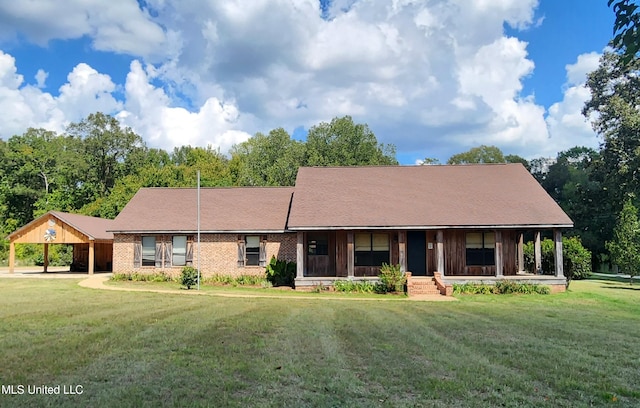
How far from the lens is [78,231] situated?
28906mm

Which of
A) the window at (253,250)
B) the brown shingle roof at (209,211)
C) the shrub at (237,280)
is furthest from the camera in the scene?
the brown shingle roof at (209,211)

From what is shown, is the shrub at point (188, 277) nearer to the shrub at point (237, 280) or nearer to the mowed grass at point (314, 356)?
the shrub at point (237, 280)

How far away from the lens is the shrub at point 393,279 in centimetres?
2022

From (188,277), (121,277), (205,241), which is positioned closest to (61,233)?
(121,277)

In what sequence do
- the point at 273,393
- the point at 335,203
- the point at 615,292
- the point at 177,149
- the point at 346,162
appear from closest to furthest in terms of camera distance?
the point at 273,393 → the point at 615,292 → the point at 335,203 → the point at 346,162 → the point at 177,149

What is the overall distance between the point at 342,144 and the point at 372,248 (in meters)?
27.7

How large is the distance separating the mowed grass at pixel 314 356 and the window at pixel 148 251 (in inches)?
478

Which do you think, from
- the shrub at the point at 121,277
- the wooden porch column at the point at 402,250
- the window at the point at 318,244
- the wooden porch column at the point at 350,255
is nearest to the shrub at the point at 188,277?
the shrub at the point at 121,277

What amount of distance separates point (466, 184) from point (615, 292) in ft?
27.1

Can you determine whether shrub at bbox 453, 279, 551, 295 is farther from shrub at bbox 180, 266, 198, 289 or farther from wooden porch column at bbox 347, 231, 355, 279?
shrub at bbox 180, 266, 198, 289

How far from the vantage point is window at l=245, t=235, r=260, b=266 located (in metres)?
25.6

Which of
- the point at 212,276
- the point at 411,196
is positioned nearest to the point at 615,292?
the point at 411,196

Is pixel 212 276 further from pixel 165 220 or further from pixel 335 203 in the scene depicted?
pixel 335 203

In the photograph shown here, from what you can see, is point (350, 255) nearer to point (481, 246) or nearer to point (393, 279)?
point (393, 279)
